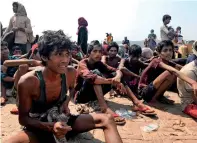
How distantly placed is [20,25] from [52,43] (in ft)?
17.6

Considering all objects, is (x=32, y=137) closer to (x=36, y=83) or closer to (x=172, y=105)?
(x=36, y=83)

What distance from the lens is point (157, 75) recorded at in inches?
192

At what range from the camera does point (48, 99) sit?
9.14ft

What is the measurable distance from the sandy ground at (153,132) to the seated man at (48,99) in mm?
685

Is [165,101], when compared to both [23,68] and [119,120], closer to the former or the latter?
[119,120]

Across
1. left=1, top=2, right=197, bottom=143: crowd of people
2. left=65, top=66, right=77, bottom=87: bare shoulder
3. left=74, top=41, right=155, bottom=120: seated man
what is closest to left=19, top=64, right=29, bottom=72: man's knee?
left=1, top=2, right=197, bottom=143: crowd of people

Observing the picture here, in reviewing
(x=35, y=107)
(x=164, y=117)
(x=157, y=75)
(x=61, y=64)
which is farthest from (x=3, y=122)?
(x=157, y=75)

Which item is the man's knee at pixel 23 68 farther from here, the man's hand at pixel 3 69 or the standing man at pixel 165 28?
the standing man at pixel 165 28

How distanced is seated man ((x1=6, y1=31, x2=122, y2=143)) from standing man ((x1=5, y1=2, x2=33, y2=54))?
5.11 metres

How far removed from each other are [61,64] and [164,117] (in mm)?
2327

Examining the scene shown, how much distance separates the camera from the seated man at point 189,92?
407cm

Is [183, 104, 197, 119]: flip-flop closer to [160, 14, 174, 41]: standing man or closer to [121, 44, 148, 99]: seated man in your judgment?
[121, 44, 148, 99]: seated man

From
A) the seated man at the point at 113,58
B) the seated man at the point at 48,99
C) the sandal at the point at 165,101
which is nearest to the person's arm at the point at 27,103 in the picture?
the seated man at the point at 48,99

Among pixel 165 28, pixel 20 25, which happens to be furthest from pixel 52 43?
pixel 165 28
